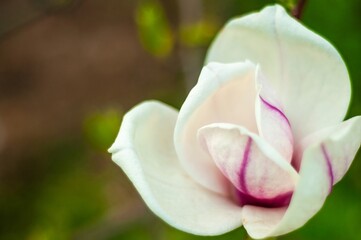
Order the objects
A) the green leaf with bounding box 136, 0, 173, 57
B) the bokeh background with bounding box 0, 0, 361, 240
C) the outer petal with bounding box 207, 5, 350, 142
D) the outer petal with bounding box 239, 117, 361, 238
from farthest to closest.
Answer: the bokeh background with bounding box 0, 0, 361, 240, the green leaf with bounding box 136, 0, 173, 57, the outer petal with bounding box 207, 5, 350, 142, the outer petal with bounding box 239, 117, 361, 238

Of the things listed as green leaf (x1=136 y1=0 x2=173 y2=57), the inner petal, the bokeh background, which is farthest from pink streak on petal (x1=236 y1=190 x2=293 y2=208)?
the bokeh background

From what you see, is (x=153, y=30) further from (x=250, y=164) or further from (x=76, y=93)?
(x=76, y=93)

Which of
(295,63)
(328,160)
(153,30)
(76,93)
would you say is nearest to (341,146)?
(328,160)

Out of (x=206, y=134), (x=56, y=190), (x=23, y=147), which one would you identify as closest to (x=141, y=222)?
(x=56, y=190)

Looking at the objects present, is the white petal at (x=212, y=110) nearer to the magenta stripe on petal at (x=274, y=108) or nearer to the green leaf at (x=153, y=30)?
the magenta stripe on petal at (x=274, y=108)

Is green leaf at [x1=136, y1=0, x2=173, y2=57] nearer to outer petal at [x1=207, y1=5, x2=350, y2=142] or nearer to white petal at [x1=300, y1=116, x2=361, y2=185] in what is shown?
outer petal at [x1=207, y1=5, x2=350, y2=142]

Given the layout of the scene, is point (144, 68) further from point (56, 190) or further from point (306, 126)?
point (306, 126)
